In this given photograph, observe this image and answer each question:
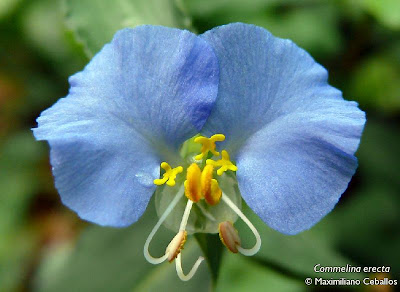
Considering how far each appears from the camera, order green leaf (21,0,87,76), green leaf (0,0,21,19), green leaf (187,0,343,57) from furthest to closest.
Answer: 1. green leaf (21,0,87,76)
2. green leaf (0,0,21,19)
3. green leaf (187,0,343,57)

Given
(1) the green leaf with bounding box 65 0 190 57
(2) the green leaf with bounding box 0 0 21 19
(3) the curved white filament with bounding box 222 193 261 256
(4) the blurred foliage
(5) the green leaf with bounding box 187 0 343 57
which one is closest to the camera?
(3) the curved white filament with bounding box 222 193 261 256

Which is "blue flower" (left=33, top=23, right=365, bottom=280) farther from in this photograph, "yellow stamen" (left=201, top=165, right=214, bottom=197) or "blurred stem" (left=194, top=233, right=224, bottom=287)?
"blurred stem" (left=194, top=233, right=224, bottom=287)

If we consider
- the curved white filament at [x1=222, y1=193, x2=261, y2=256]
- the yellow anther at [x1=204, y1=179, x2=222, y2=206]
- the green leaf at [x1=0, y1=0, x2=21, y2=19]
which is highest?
the green leaf at [x1=0, y1=0, x2=21, y2=19]

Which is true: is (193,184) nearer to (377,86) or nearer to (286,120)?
(286,120)

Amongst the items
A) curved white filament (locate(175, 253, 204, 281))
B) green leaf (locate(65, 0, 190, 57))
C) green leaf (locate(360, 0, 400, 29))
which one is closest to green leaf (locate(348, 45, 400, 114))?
green leaf (locate(360, 0, 400, 29))

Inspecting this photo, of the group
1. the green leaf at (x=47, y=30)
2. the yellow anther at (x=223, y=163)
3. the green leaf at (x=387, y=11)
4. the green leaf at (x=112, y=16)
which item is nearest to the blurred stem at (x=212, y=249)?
the yellow anther at (x=223, y=163)

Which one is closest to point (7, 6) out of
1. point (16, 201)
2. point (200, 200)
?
point (16, 201)

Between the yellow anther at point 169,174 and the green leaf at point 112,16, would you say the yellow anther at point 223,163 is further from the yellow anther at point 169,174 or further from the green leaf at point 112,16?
the green leaf at point 112,16
